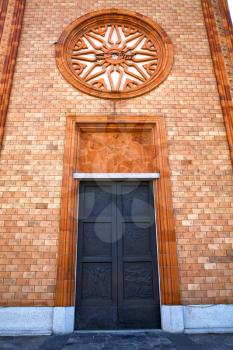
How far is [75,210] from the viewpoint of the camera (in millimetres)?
5551

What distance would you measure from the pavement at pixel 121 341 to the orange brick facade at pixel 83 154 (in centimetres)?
62

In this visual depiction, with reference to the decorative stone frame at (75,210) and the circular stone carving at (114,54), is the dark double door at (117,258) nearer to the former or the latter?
the decorative stone frame at (75,210)

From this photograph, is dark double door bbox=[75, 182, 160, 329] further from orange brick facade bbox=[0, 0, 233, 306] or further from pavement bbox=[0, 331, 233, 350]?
orange brick facade bbox=[0, 0, 233, 306]

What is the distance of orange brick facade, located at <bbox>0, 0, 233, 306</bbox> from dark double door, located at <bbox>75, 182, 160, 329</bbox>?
63 centimetres

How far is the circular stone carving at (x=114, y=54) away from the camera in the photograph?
6.57m

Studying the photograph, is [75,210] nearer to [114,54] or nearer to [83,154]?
[83,154]

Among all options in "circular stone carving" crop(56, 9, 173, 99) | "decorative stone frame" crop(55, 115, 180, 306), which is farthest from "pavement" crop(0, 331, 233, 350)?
"circular stone carving" crop(56, 9, 173, 99)

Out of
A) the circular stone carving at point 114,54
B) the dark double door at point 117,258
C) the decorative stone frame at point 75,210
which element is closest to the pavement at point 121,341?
the dark double door at point 117,258

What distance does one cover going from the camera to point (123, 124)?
6223 millimetres

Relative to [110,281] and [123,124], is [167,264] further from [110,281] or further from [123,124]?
[123,124]

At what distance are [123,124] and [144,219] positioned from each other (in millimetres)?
2255

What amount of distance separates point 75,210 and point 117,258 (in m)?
1.32

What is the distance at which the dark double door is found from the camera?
16.9 feet

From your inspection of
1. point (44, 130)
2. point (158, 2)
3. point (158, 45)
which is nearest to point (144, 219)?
point (44, 130)
